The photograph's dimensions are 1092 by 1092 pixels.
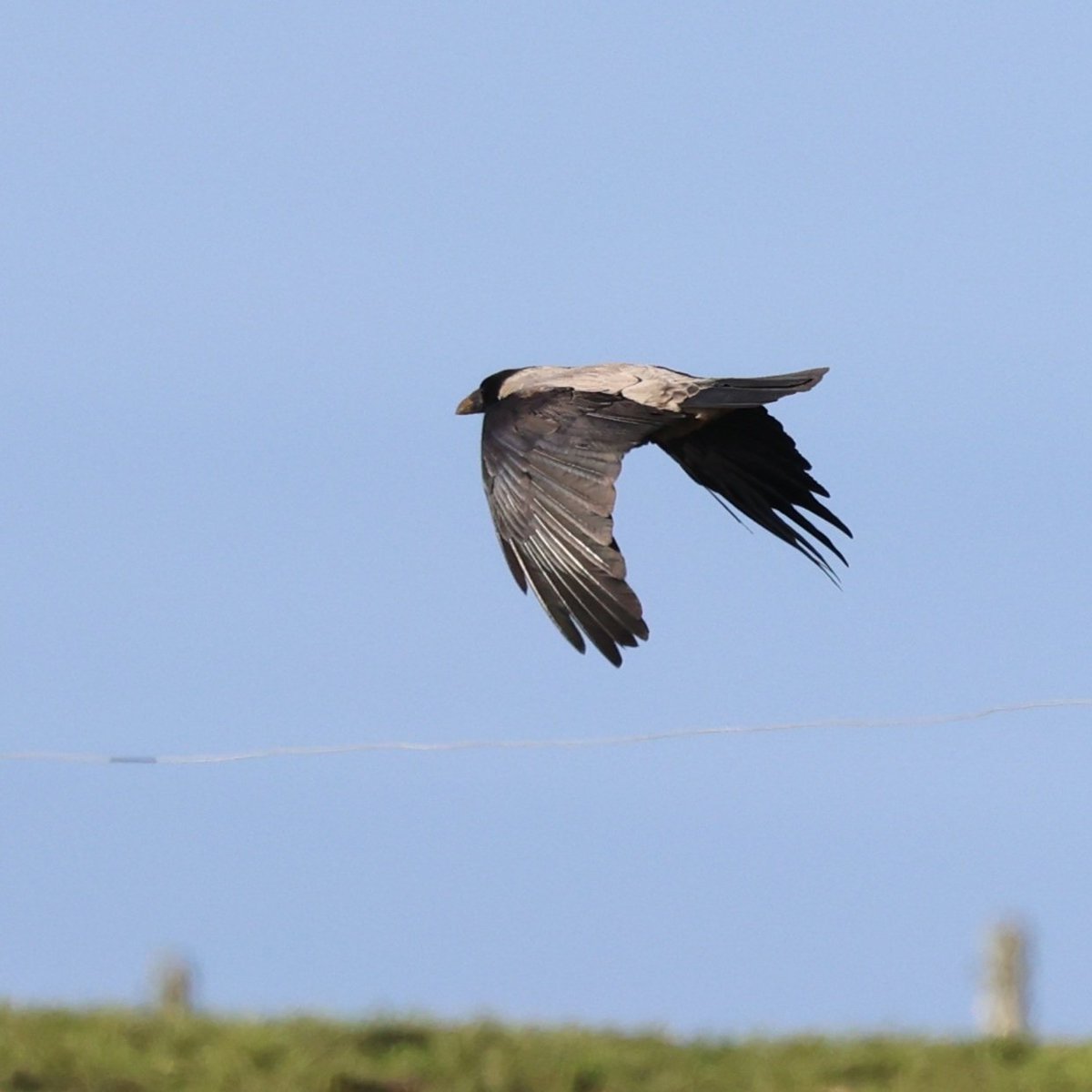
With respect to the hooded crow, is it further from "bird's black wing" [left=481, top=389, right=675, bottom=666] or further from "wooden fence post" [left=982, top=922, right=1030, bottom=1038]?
"wooden fence post" [left=982, top=922, right=1030, bottom=1038]

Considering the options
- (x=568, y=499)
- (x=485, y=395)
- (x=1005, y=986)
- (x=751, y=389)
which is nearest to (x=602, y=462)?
(x=568, y=499)

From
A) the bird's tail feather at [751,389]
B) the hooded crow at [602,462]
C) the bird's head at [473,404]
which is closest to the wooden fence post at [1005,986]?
the hooded crow at [602,462]

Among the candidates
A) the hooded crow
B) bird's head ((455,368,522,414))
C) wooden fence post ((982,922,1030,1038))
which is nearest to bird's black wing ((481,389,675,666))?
the hooded crow

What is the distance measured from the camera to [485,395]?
9.28 meters

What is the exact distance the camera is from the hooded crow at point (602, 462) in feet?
22.6

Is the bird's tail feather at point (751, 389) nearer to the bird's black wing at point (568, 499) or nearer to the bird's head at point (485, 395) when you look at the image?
the bird's black wing at point (568, 499)

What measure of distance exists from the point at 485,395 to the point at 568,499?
2112 mm

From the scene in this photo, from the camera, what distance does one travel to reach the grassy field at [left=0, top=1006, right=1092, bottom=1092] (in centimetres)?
555

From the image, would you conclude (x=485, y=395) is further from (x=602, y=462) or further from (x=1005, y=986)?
(x=1005, y=986)

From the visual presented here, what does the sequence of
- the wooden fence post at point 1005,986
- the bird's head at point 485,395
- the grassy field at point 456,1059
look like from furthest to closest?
the bird's head at point 485,395, the wooden fence post at point 1005,986, the grassy field at point 456,1059

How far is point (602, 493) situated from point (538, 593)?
528 mm

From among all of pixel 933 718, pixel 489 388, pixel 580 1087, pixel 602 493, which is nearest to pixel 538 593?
pixel 602 493

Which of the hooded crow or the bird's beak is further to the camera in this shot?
the bird's beak

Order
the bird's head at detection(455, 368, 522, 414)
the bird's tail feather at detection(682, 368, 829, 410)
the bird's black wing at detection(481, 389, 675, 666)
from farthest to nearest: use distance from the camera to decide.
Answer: the bird's head at detection(455, 368, 522, 414)
the bird's tail feather at detection(682, 368, 829, 410)
the bird's black wing at detection(481, 389, 675, 666)
